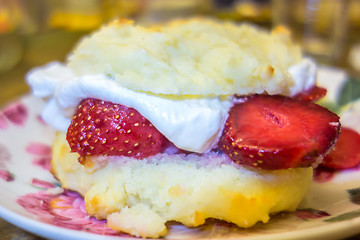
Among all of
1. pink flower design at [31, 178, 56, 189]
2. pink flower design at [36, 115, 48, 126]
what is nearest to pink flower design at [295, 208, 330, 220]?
pink flower design at [31, 178, 56, 189]

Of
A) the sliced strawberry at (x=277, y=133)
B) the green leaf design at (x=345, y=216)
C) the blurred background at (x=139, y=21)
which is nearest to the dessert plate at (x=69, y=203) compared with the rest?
the green leaf design at (x=345, y=216)

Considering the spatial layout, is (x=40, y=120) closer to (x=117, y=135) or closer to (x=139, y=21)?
→ (x=117, y=135)

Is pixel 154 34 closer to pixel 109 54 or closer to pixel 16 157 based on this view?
pixel 109 54

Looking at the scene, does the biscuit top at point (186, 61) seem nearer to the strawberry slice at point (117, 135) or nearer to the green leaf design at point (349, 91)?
the strawberry slice at point (117, 135)

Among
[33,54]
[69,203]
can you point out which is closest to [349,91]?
[69,203]

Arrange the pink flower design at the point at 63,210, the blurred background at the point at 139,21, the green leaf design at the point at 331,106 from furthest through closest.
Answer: the blurred background at the point at 139,21 < the green leaf design at the point at 331,106 < the pink flower design at the point at 63,210

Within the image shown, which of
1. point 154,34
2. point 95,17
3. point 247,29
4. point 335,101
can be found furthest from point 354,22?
point 154,34
